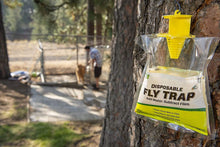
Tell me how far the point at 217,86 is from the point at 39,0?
Answer: 8701 millimetres

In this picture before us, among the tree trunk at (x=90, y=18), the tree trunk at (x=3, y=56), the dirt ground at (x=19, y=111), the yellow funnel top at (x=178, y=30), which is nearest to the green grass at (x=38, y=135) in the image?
the dirt ground at (x=19, y=111)

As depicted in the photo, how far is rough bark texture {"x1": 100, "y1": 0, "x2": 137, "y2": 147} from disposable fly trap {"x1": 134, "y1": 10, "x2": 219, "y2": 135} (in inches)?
77.4

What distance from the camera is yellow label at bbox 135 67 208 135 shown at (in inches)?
31.8

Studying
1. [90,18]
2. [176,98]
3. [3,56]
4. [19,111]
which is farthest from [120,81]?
[90,18]

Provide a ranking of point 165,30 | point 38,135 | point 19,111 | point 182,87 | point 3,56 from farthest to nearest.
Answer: point 3,56 → point 19,111 → point 38,135 → point 165,30 → point 182,87

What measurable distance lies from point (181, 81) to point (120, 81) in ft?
7.15

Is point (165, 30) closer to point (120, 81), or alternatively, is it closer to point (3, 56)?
point (120, 81)

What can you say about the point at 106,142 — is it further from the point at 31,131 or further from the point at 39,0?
the point at 39,0

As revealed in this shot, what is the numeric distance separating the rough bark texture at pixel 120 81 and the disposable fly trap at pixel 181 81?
1967 millimetres

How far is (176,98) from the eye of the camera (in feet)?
2.72

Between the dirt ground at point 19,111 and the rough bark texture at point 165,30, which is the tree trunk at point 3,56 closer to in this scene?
the dirt ground at point 19,111

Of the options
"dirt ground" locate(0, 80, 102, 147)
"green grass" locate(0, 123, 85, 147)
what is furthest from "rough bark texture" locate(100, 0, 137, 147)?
"green grass" locate(0, 123, 85, 147)

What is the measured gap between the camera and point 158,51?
0.92 metres

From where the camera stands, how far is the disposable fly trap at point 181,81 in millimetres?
811
